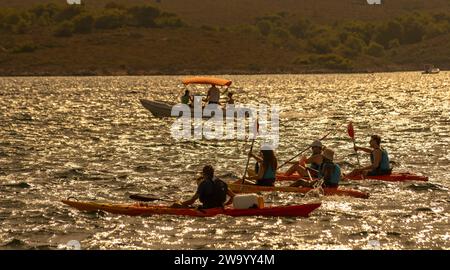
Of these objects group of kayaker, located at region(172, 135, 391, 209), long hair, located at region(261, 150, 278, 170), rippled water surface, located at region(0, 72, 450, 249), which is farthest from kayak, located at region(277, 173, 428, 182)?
long hair, located at region(261, 150, 278, 170)

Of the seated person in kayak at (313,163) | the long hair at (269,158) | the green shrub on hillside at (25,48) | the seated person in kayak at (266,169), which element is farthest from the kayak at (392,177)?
the green shrub on hillside at (25,48)

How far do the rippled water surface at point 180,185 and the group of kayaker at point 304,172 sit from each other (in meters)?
0.46

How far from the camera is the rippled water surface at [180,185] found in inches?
899

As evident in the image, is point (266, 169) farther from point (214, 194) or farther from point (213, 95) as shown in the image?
point (213, 95)

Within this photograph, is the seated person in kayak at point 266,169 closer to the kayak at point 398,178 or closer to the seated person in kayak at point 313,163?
the seated person in kayak at point 313,163

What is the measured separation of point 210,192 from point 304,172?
18.6 ft

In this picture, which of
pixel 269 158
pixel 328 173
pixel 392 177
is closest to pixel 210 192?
pixel 269 158

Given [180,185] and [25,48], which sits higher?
[180,185]

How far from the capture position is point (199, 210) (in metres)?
24.9

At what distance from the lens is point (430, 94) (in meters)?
105

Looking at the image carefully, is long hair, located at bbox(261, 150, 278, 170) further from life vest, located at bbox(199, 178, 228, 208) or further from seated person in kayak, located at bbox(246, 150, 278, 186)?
life vest, located at bbox(199, 178, 228, 208)
